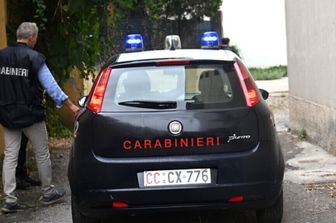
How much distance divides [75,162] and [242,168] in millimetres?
1263

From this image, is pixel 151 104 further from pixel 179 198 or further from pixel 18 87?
pixel 18 87

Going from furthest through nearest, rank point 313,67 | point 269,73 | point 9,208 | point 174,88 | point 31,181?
point 269,73
point 313,67
point 31,181
point 9,208
point 174,88

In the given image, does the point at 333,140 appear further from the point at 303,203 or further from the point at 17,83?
the point at 17,83

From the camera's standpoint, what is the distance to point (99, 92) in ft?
15.8

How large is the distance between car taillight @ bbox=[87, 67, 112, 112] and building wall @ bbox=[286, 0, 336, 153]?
12.5 ft

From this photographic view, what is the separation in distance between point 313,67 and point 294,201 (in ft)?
10.4

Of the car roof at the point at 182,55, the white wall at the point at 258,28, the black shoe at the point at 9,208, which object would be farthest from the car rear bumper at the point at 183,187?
the white wall at the point at 258,28

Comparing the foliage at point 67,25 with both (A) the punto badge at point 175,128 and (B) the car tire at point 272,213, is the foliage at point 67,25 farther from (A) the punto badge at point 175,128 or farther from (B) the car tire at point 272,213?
(B) the car tire at point 272,213

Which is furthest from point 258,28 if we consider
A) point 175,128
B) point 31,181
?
point 175,128

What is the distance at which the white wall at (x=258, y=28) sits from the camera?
2088 centimetres

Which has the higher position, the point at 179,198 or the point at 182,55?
the point at 182,55

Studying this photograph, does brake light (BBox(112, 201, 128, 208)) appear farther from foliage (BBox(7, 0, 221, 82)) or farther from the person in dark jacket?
foliage (BBox(7, 0, 221, 82))

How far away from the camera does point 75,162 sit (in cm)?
474

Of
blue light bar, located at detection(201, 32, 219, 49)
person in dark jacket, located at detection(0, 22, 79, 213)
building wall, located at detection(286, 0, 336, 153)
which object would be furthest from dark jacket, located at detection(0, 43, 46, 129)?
building wall, located at detection(286, 0, 336, 153)
